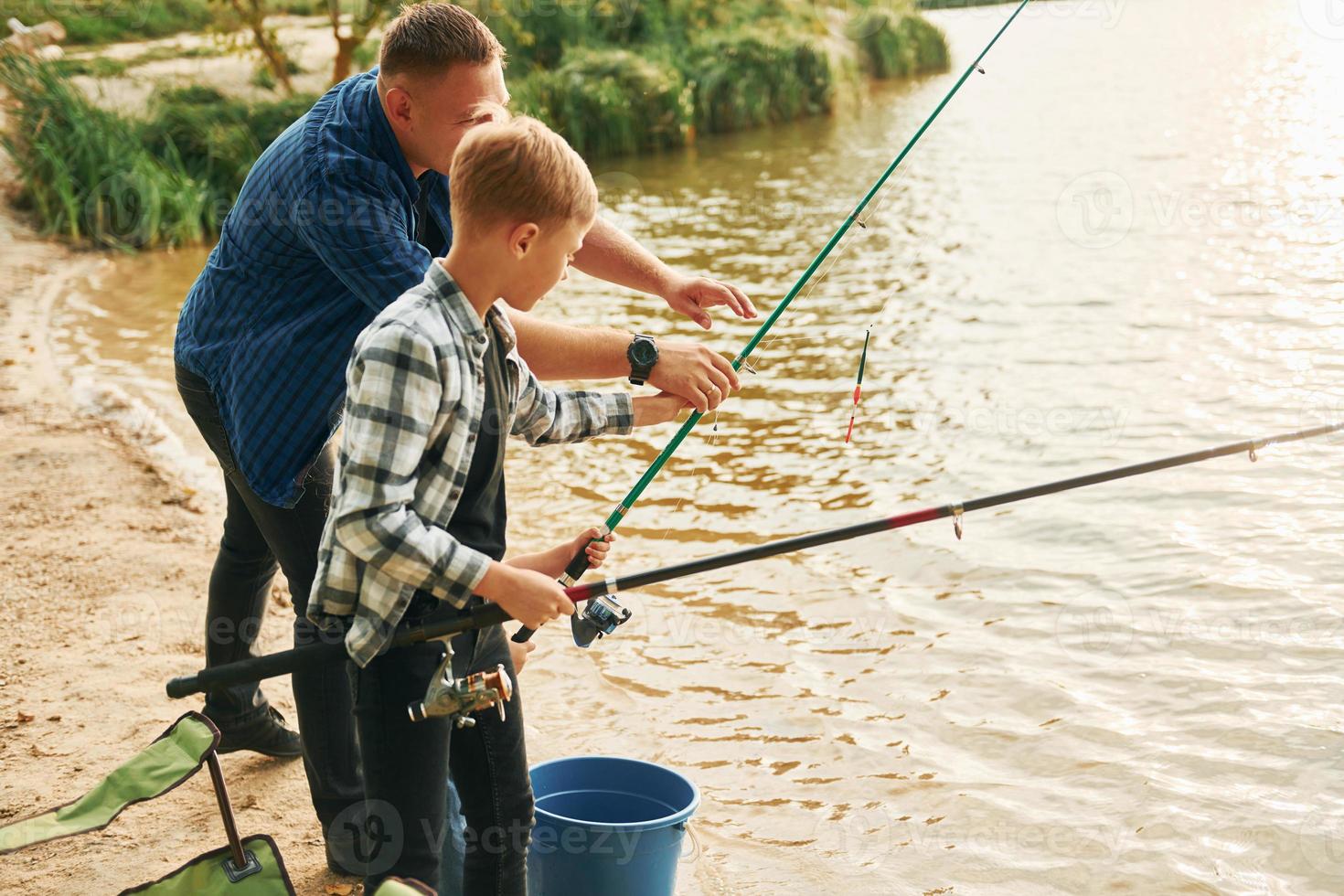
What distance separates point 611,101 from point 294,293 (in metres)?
11.5

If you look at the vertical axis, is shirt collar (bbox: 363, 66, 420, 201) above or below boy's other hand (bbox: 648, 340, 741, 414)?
above

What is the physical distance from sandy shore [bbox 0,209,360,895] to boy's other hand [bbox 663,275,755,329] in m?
1.40

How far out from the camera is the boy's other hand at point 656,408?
233 centimetres

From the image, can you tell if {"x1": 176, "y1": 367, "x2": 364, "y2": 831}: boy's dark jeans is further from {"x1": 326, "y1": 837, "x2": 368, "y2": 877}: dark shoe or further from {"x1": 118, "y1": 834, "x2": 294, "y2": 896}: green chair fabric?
{"x1": 118, "y1": 834, "x2": 294, "y2": 896}: green chair fabric

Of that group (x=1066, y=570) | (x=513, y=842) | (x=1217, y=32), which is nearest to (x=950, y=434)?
(x=1066, y=570)

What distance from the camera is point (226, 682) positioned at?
6.45 feet

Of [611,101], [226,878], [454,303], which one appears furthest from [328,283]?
[611,101]

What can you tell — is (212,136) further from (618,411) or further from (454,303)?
(454,303)

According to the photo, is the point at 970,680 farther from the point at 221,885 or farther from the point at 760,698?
the point at 221,885

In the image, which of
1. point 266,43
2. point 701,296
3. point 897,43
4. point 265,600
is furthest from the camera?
point 897,43

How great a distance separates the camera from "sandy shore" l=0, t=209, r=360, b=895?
2.81 metres

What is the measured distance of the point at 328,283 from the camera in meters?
2.35

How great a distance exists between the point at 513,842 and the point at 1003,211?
28.6ft

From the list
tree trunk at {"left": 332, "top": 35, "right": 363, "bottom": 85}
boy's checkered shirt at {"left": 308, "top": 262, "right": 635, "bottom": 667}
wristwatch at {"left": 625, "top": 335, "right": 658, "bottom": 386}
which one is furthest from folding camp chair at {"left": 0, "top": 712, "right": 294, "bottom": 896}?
tree trunk at {"left": 332, "top": 35, "right": 363, "bottom": 85}
